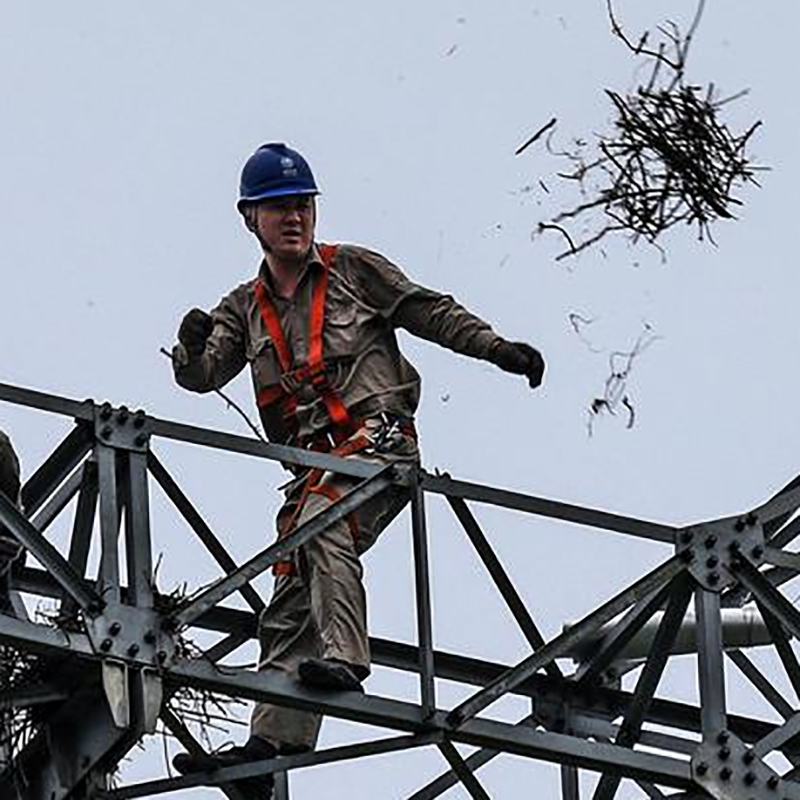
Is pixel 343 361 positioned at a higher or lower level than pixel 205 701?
higher

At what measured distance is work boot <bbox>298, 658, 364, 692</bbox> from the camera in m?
17.2

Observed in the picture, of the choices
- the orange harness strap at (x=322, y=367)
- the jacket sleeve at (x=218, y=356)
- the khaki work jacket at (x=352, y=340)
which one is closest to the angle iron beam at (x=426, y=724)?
the orange harness strap at (x=322, y=367)

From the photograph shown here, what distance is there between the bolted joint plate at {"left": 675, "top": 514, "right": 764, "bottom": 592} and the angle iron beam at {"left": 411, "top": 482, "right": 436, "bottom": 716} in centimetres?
101

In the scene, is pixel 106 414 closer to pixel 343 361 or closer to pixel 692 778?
pixel 343 361

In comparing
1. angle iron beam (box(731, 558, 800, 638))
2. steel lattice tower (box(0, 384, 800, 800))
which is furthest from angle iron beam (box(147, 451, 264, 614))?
angle iron beam (box(731, 558, 800, 638))

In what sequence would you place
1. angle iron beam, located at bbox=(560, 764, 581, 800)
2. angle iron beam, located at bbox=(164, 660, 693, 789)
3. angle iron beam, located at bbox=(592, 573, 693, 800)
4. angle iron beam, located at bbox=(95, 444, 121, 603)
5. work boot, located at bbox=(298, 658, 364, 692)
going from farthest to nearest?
angle iron beam, located at bbox=(560, 764, 581, 800) → angle iron beam, located at bbox=(592, 573, 693, 800) → work boot, located at bbox=(298, 658, 364, 692) → angle iron beam, located at bbox=(164, 660, 693, 789) → angle iron beam, located at bbox=(95, 444, 121, 603)

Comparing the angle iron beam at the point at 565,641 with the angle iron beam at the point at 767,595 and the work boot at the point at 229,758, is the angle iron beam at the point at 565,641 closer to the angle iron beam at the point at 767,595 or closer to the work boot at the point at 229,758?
the angle iron beam at the point at 767,595

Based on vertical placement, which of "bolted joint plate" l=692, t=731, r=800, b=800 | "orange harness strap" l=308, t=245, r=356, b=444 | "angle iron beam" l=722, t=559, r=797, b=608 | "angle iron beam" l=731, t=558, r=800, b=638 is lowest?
"bolted joint plate" l=692, t=731, r=800, b=800

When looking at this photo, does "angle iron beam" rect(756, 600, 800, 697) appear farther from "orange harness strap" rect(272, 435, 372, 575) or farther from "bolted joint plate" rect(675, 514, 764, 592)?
"orange harness strap" rect(272, 435, 372, 575)

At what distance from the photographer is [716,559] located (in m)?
17.9

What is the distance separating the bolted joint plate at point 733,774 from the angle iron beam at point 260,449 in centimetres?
162

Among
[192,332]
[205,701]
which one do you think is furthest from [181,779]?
[192,332]

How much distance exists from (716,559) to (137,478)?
2.28m

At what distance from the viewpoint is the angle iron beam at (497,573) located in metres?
17.8
